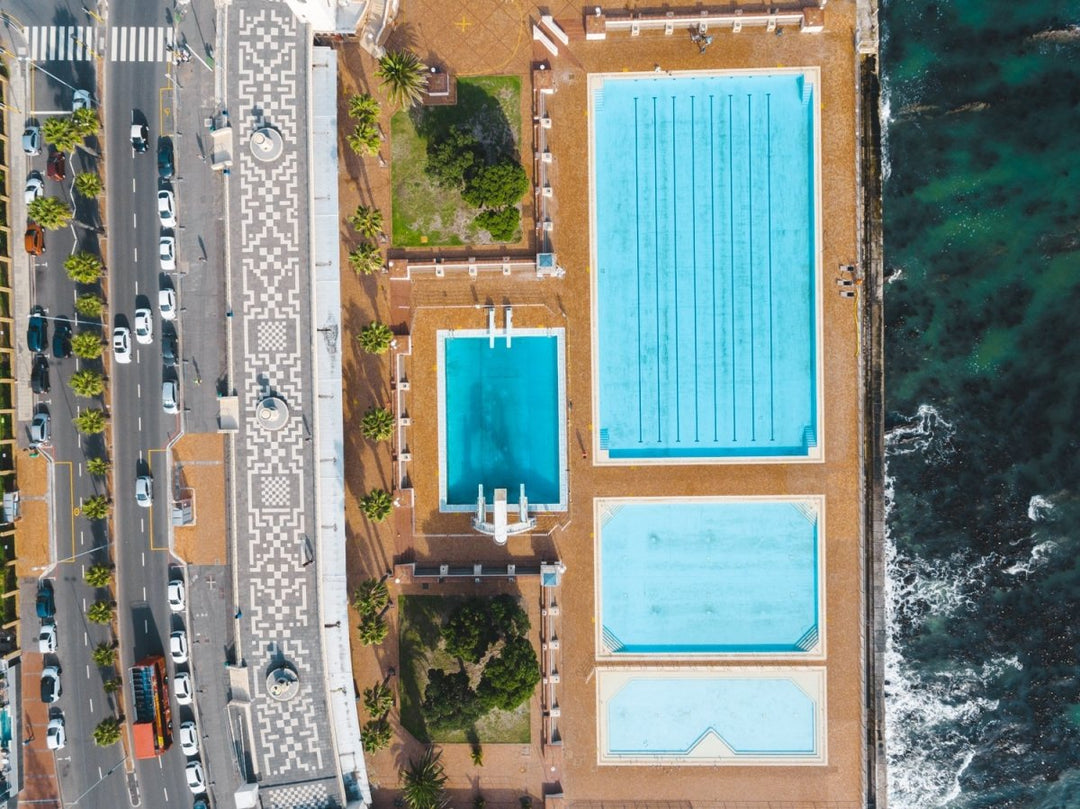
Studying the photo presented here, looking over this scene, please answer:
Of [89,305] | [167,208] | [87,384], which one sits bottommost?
[87,384]

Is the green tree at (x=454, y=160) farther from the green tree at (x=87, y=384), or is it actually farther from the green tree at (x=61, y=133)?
the green tree at (x=87, y=384)

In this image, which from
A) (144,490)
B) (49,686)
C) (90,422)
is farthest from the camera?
(49,686)

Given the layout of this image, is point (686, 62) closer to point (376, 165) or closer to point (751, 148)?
point (751, 148)

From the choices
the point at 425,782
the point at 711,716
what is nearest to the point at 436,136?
the point at 425,782

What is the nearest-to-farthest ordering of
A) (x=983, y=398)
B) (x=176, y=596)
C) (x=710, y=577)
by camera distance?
(x=176, y=596), (x=710, y=577), (x=983, y=398)

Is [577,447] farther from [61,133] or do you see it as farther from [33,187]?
[33,187]

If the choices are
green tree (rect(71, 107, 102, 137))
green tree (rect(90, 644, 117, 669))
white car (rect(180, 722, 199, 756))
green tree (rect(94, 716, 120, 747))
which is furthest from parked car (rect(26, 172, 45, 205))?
white car (rect(180, 722, 199, 756))

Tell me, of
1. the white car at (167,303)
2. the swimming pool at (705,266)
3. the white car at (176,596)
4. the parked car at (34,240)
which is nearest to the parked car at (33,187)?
the parked car at (34,240)
